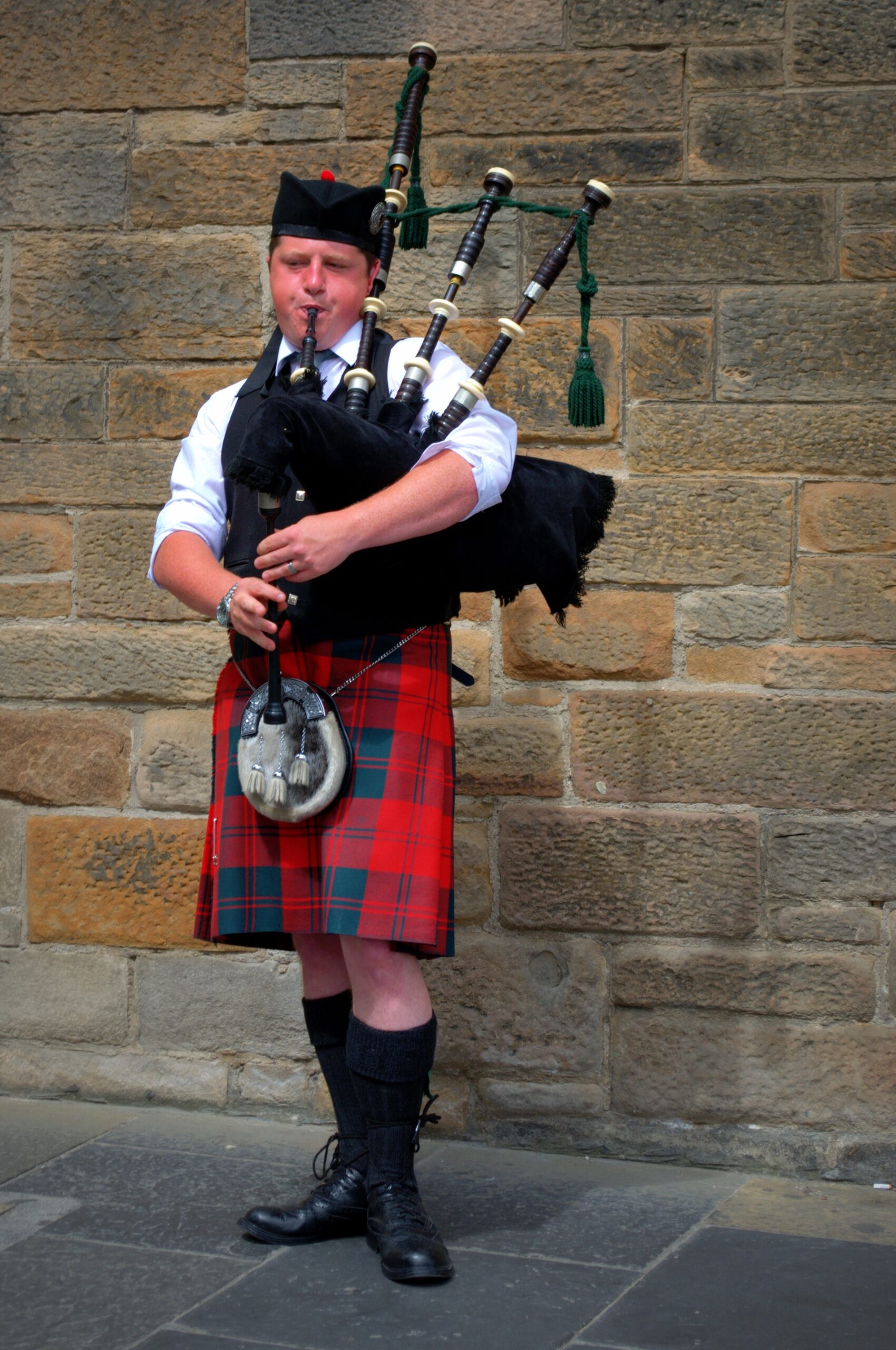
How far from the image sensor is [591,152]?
3158 mm

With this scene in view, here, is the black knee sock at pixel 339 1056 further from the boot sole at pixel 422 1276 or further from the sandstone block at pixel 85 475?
the sandstone block at pixel 85 475

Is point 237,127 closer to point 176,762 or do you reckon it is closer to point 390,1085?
point 176,762

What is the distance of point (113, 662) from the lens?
3.36 m

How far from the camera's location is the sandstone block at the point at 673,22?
309 centimetres

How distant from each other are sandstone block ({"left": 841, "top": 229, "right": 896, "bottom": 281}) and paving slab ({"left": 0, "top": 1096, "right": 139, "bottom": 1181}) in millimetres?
2414

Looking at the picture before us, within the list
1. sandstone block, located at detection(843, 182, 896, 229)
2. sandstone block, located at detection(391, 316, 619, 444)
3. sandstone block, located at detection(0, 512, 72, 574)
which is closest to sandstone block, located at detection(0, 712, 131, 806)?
sandstone block, located at detection(0, 512, 72, 574)

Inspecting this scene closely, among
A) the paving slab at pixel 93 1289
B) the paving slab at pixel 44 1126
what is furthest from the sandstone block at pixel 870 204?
the paving slab at pixel 44 1126

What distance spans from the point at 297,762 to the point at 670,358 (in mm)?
1360

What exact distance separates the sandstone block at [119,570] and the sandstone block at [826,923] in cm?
147

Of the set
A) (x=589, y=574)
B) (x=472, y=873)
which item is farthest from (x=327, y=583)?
(x=472, y=873)

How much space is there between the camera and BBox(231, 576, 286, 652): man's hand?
7.37 ft

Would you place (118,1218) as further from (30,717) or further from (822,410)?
(822,410)

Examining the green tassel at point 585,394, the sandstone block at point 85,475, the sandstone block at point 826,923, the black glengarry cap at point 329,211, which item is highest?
the black glengarry cap at point 329,211

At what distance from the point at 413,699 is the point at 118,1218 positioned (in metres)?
1.09
